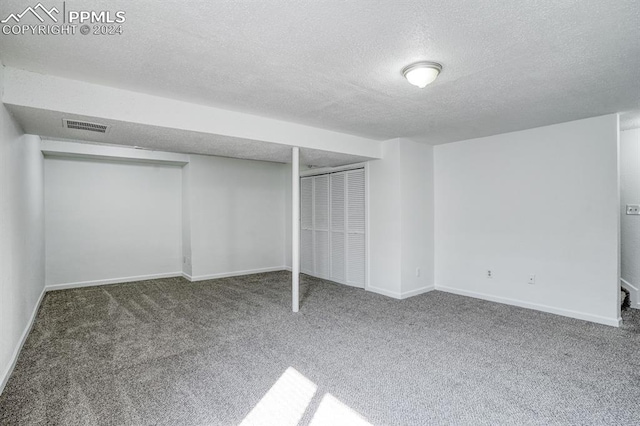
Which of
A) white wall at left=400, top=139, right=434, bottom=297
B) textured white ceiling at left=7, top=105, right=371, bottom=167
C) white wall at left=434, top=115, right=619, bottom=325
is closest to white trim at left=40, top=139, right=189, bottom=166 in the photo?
textured white ceiling at left=7, top=105, right=371, bottom=167

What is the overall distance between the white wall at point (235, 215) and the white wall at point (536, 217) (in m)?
3.43

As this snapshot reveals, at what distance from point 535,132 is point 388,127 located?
1936mm

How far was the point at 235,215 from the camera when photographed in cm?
662

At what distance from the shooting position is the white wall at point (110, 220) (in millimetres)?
5430

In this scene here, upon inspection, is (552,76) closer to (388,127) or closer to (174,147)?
(388,127)

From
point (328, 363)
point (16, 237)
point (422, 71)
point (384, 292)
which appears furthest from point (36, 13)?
point (384, 292)

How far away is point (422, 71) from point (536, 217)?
3.01 m

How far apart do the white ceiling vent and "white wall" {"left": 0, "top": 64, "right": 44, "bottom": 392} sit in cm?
38

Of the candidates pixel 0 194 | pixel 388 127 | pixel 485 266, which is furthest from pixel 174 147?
pixel 485 266

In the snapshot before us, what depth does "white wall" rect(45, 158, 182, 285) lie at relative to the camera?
5430 millimetres

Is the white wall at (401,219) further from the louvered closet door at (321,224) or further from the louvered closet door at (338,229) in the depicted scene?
the louvered closet door at (321,224)

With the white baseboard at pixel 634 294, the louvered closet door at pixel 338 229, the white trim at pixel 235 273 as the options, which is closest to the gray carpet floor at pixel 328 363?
the white baseboard at pixel 634 294

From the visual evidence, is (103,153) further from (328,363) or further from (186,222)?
(328,363)

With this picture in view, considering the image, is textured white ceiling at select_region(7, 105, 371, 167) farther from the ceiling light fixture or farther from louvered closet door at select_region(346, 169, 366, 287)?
the ceiling light fixture
